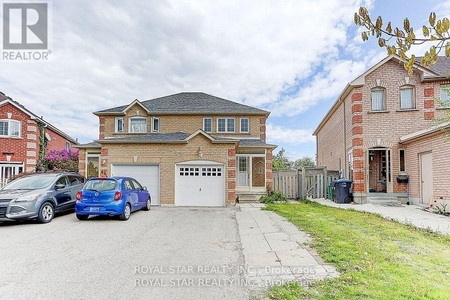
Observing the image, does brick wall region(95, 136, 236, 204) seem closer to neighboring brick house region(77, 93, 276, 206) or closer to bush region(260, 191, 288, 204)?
neighboring brick house region(77, 93, 276, 206)

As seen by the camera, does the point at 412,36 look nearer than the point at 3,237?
Yes

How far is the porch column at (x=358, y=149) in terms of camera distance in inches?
524

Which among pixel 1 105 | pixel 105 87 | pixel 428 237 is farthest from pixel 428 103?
pixel 1 105

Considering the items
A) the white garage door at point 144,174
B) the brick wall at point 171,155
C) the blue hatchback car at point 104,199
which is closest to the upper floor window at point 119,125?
the brick wall at point 171,155

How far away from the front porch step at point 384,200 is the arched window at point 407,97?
A: 4.91 m

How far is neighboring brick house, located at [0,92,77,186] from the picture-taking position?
17.3 metres

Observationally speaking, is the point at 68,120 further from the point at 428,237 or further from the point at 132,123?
the point at 428,237

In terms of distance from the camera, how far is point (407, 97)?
531 inches

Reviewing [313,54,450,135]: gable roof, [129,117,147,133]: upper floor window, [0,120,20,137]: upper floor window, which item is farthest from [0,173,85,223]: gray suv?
[313,54,450,135]: gable roof

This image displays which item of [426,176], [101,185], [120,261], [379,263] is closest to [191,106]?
[101,185]

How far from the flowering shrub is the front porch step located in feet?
66.3

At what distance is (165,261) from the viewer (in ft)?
15.9

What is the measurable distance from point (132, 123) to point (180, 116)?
3574 mm

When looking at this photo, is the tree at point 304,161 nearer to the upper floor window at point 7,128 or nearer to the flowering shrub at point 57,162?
the flowering shrub at point 57,162
